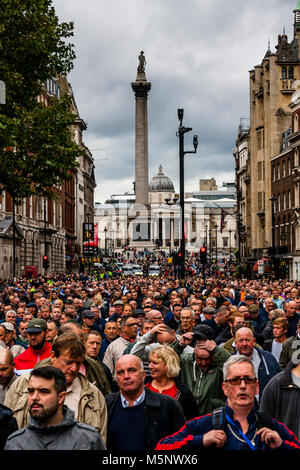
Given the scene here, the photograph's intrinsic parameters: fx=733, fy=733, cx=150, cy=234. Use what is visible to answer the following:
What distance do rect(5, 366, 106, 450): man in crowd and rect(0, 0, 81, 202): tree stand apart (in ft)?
64.1

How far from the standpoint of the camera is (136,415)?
5.73m

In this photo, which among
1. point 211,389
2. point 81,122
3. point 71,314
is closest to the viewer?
point 211,389

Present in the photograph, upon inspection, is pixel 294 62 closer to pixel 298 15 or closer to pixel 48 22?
pixel 298 15

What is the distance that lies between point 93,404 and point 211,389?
175cm

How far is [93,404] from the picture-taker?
5934 mm

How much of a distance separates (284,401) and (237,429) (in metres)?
1.44

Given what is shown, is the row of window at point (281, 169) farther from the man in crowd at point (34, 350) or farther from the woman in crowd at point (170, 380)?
the woman in crowd at point (170, 380)

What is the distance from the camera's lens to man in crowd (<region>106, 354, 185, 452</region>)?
222 inches

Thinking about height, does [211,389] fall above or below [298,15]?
below

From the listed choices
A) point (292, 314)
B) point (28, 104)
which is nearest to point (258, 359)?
point (292, 314)

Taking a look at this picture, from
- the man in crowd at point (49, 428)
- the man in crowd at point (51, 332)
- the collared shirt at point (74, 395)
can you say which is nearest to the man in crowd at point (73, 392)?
the collared shirt at point (74, 395)

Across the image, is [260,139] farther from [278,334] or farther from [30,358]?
[30,358]

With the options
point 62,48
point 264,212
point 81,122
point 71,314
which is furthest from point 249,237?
point 71,314

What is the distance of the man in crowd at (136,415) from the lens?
5648 mm
